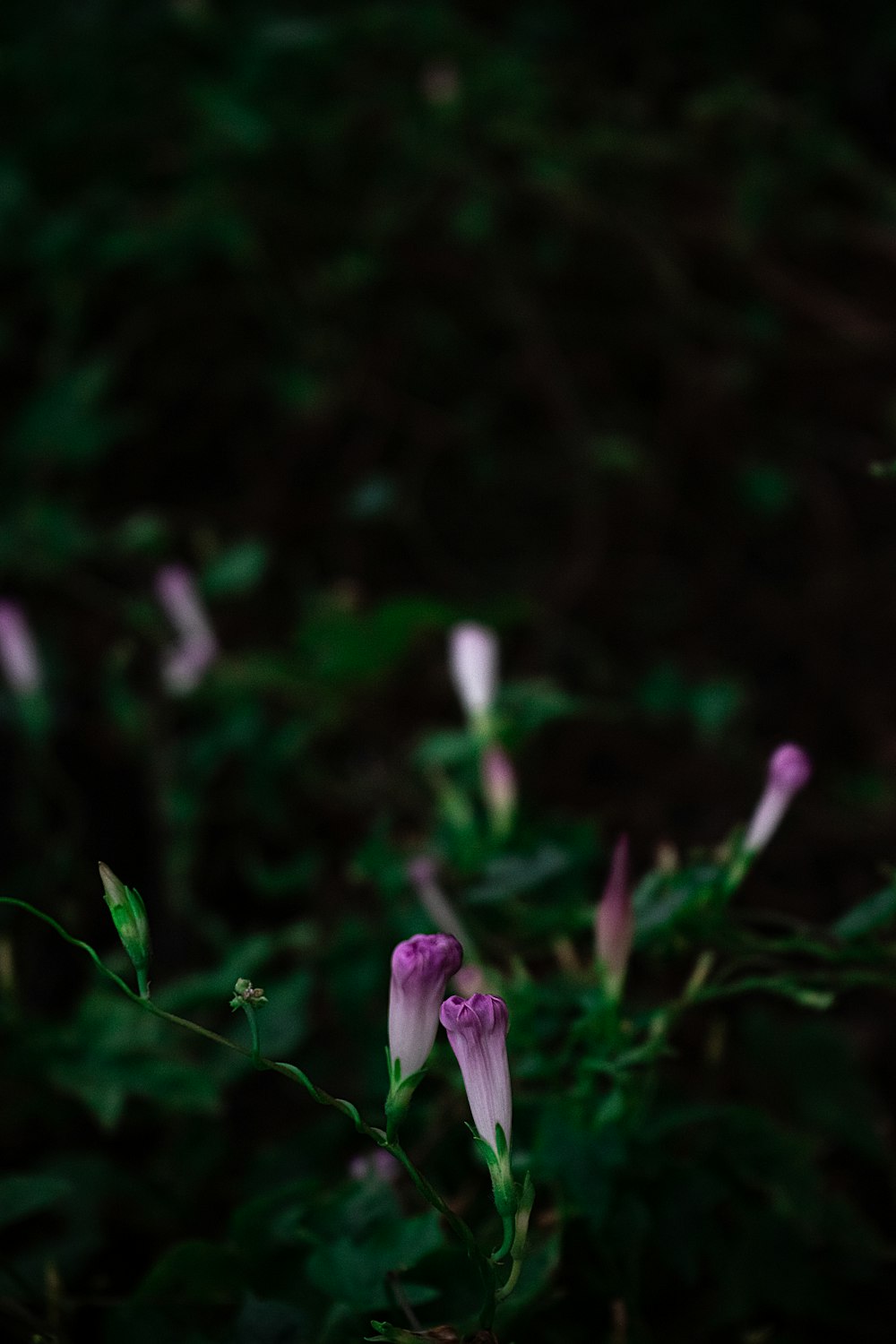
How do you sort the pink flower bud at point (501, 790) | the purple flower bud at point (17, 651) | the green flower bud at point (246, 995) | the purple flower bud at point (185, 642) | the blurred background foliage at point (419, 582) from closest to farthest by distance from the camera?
the green flower bud at point (246, 995) < the blurred background foliage at point (419, 582) < the pink flower bud at point (501, 790) < the purple flower bud at point (17, 651) < the purple flower bud at point (185, 642)

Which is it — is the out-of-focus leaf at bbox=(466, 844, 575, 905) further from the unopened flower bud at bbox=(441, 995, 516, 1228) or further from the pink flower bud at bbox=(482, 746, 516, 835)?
the unopened flower bud at bbox=(441, 995, 516, 1228)

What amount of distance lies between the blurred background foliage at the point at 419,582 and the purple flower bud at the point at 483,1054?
4.3 inches

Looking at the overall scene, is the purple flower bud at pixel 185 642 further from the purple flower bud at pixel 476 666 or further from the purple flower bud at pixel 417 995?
the purple flower bud at pixel 417 995

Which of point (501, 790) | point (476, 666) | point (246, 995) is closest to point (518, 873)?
point (501, 790)

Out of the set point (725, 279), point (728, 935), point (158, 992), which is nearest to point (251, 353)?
point (725, 279)

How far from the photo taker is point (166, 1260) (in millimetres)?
559

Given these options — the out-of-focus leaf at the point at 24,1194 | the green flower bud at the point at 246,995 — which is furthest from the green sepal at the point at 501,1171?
the out-of-focus leaf at the point at 24,1194

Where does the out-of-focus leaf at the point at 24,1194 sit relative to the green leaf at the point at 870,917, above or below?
below

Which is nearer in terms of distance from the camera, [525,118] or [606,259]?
[525,118]

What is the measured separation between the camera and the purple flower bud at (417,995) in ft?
1.48

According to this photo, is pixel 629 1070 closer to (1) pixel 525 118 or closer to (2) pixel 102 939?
(2) pixel 102 939

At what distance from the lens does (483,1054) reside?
453 millimetres

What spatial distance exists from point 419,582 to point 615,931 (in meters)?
1.06

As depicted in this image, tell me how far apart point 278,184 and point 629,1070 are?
147cm
